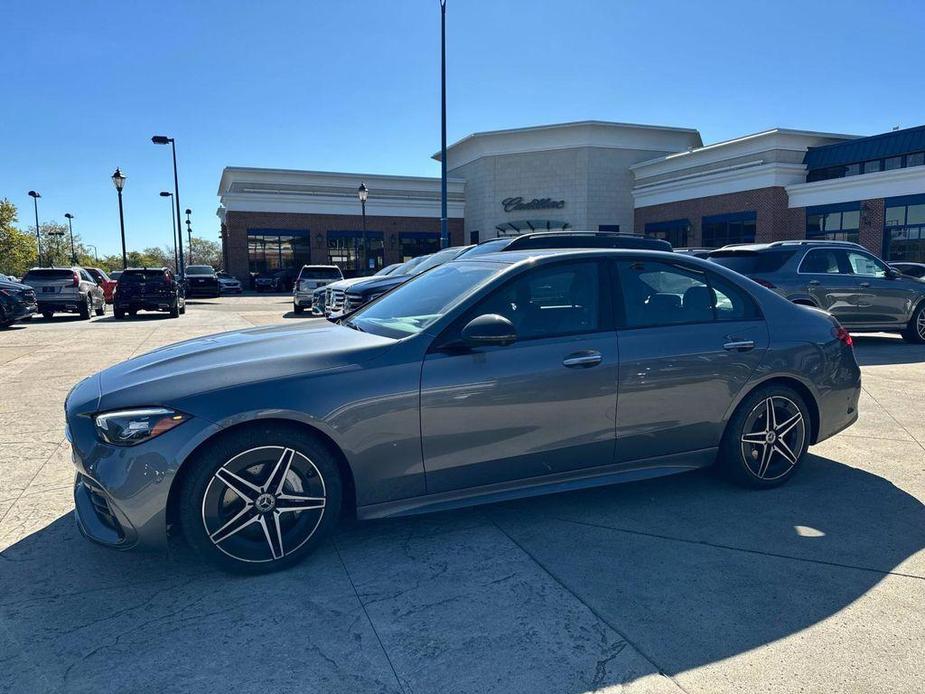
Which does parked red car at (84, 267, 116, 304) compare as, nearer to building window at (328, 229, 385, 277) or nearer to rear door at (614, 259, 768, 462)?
building window at (328, 229, 385, 277)

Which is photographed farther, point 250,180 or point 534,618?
point 250,180

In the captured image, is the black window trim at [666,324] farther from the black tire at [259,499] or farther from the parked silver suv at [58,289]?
the parked silver suv at [58,289]

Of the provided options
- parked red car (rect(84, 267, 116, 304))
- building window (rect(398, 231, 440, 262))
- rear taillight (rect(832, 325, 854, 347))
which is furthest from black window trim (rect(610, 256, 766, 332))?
building window (rect(398, 231, 440, 262))

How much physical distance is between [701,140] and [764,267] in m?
37.5

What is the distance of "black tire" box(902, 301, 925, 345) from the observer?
11.3 m

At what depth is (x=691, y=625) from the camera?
2.75 m

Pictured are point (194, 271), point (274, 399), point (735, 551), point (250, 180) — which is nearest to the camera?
point (274, 399)

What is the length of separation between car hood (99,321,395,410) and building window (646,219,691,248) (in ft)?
109

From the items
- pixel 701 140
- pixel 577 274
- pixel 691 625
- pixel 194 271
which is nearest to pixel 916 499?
pixel 691 625

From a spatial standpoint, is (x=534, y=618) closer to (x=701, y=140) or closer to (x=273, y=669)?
(x=273, y=669)

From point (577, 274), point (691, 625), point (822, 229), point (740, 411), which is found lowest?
point (691, 625)

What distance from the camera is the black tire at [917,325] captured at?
11.3m

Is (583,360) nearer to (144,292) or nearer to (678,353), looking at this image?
(678,353)

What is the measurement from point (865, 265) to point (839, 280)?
740 millimetres
